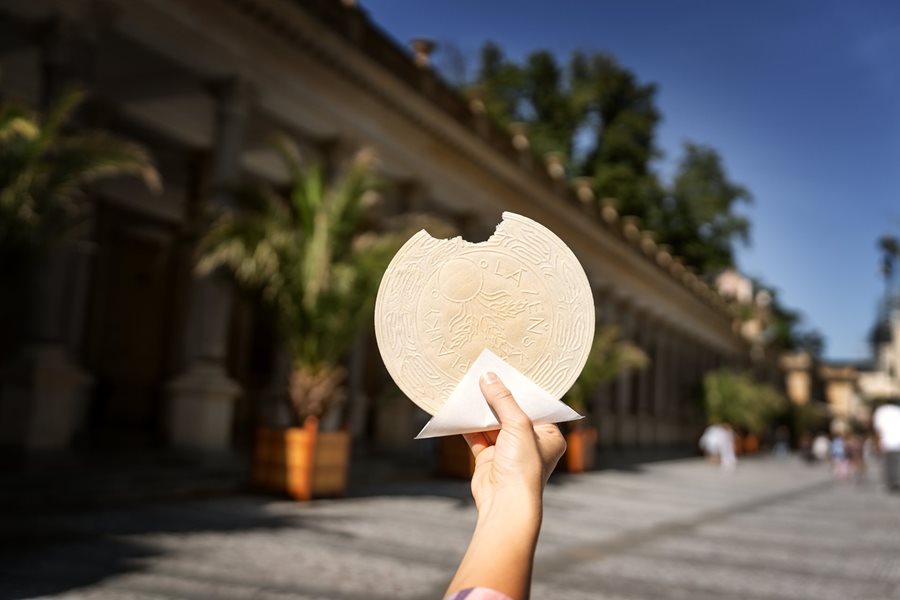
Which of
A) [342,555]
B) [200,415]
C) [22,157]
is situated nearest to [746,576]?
[342,555]

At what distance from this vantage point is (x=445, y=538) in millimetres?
8383

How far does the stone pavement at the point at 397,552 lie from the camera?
18.8 ft

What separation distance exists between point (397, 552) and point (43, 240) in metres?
4.51

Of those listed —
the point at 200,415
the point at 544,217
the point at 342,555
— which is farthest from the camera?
the point at 544,217

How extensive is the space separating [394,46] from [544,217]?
31.8ft

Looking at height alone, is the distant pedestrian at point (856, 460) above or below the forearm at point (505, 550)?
below

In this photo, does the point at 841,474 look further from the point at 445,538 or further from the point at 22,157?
the point at 22,157

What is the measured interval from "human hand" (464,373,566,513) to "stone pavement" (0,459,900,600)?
428 cm

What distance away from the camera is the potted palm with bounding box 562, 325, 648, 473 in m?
20.3

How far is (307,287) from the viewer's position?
11.1 meters

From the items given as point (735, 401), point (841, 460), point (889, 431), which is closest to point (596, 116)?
point (735, 401)

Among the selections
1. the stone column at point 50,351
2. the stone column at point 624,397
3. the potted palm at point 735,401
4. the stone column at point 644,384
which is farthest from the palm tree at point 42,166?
the potted palm at point 735,401

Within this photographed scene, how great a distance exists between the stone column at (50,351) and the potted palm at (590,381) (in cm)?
1175

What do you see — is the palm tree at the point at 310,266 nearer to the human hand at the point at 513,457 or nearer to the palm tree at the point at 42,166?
the palm tree at the point at 42,166
